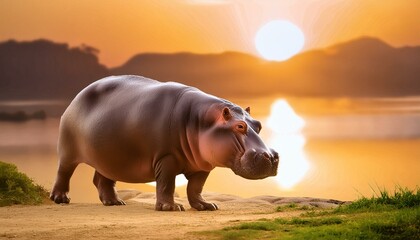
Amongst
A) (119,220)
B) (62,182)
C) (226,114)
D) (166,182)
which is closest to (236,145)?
(226,114)

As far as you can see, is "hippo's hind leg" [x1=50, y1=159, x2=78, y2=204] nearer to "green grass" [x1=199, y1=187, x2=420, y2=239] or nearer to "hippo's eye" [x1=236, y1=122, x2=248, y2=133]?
"hippo's eye" [x1=236, y1=122, x2=248, y2=133]

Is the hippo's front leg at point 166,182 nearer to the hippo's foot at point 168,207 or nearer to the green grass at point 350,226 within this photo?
the hippo's foot at point 168,207

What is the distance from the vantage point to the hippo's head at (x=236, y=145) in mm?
11094

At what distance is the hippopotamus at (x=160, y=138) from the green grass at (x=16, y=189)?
192 cm

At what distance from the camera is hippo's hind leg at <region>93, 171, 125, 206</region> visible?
14289 millimetres

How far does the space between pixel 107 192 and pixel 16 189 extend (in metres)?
2.93

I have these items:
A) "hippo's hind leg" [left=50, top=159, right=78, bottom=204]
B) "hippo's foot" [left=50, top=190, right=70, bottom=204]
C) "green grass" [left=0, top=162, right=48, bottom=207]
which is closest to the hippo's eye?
"hippo's hind leg" [left=50, top=159, right=78, bottom=204]

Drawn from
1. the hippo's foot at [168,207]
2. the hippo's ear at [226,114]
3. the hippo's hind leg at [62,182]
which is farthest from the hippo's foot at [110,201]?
the hippo's ear at [226,114]

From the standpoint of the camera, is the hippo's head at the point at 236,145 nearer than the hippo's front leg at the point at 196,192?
Yes

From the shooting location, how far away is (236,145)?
446 inches

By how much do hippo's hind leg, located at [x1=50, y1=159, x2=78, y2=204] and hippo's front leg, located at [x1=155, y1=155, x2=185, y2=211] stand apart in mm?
3159

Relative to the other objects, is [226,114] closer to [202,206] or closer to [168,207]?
[168,207]

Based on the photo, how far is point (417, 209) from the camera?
952 cm

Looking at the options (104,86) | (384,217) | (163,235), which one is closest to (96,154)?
(104,86)
